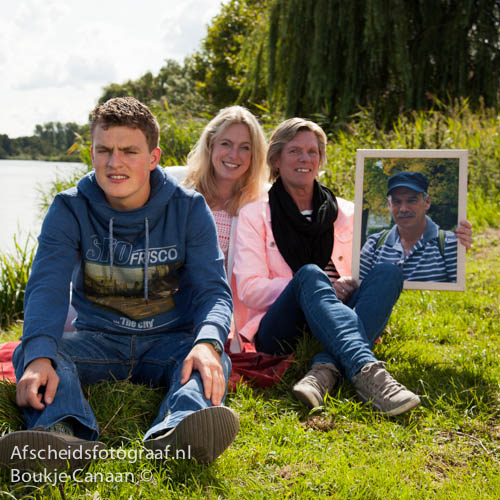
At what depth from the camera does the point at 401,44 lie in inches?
345

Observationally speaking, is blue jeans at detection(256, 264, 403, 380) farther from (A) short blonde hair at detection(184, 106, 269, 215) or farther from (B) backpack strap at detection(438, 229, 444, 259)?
(A) short blonde hair at detection(184, 106, 269, 215)

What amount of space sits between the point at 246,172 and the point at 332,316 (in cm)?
140

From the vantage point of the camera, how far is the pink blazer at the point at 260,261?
3166 millimetres

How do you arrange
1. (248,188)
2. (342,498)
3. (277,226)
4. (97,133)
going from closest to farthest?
(342,498) < (97,133) < (277,226) < (248,188)

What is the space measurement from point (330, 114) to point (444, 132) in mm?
2750

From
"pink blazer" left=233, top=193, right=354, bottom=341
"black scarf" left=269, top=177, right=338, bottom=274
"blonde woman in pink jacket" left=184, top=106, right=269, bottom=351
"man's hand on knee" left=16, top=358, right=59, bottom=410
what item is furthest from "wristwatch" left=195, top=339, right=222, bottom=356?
"blonde woman in pink jacket" left=184, top=106, right=269, bottom=351

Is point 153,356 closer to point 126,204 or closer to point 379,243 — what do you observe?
point 126,204

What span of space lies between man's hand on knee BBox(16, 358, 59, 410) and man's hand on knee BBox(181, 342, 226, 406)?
1.59 feet

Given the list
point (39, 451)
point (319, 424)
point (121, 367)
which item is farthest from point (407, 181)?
point (39, 451)

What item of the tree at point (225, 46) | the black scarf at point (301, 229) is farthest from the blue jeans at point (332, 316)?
the tree at point (225, 46)

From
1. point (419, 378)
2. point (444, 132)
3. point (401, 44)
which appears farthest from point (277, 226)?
point (401, 44)

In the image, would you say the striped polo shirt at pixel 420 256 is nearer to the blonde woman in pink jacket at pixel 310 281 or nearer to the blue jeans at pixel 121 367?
the blonde woman in pink jacket at pixel 310 281

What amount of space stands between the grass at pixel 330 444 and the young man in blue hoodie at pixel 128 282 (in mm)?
193

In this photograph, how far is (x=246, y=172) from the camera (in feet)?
12.1
